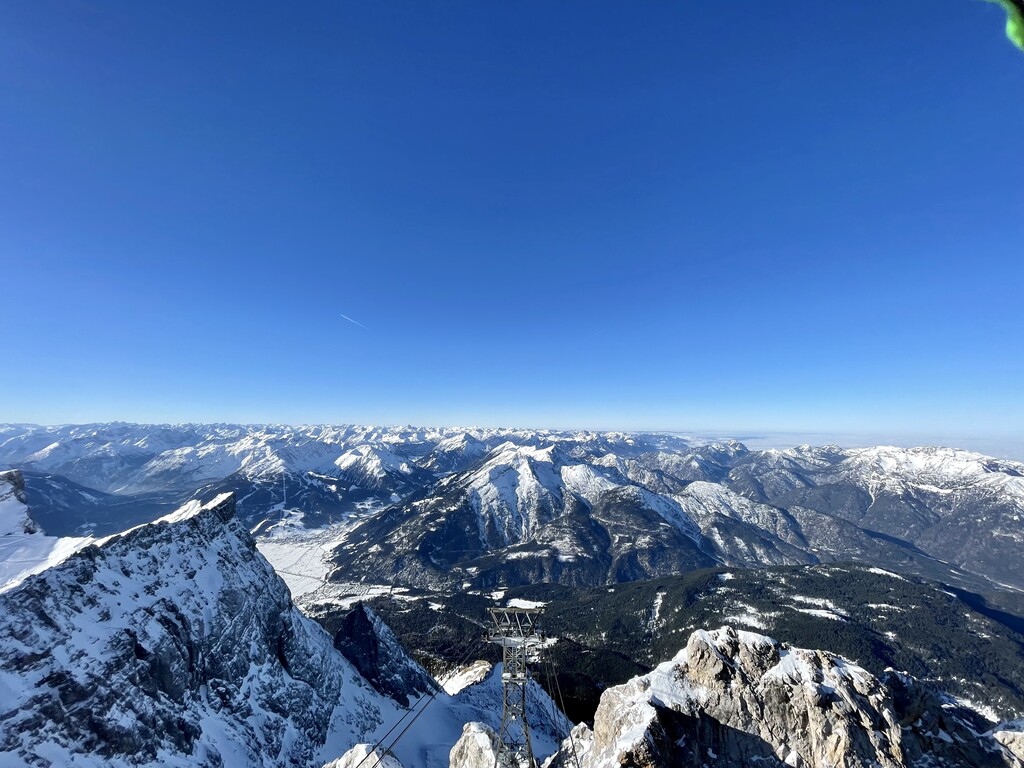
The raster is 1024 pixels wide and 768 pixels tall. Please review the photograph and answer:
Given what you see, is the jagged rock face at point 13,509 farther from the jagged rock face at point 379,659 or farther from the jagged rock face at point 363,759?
the jagged rock face at point 379,659

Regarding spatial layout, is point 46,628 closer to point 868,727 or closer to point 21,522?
point 21,522

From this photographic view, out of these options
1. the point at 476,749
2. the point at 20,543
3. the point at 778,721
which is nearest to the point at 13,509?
the point at 20,543

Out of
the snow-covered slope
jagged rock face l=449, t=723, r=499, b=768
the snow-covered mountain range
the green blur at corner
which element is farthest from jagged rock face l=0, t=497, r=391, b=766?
the green blur at corner

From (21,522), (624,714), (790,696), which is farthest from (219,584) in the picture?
(790,696)

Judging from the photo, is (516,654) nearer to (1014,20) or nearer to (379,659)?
(1014,20)

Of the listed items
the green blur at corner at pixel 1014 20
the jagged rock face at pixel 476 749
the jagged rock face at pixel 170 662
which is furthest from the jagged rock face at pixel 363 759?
the green blur at corner at pixel 1014 20

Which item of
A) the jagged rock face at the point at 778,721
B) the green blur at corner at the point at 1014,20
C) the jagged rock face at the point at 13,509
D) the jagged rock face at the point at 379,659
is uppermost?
the green blur at corner at the point at 1014,20

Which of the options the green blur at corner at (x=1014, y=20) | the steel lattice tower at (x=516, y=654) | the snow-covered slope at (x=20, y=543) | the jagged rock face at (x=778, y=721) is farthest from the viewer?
the snow-covered slope at (x=20, y=543)

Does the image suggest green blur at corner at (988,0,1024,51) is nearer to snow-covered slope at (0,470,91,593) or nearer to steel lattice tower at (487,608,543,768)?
steel lattice tower at (487,608,543,768)
